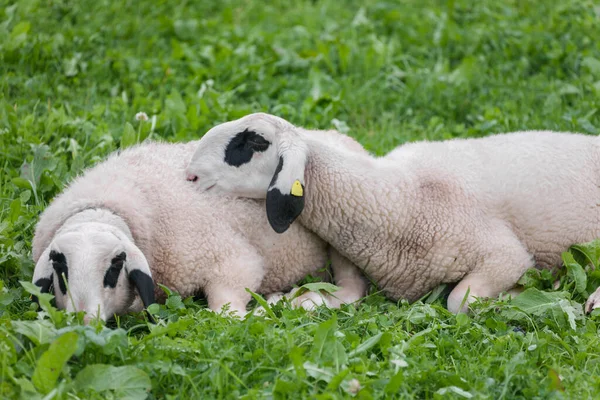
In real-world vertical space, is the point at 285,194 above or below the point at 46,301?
above

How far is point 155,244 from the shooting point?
5.55 meters

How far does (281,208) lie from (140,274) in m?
0.90

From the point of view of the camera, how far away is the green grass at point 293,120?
442 centimetres

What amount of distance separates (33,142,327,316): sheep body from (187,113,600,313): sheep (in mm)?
152

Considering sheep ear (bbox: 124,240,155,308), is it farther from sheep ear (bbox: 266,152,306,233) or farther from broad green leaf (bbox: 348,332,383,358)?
broad green leaf (bbox: 348,332,383,358)

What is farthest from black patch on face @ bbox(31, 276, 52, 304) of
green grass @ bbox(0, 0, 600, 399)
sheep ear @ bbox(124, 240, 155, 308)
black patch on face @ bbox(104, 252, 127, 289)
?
sheep ear @ bbox(124, 240, 155, 308)

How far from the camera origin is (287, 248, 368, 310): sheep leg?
5.77 m

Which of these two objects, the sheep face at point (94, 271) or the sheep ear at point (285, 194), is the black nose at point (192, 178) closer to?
the sheep ear at point (285, 194)

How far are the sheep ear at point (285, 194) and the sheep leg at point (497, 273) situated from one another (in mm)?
1100

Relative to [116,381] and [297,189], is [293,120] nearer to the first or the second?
[297,189]

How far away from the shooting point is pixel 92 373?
14.0 ft

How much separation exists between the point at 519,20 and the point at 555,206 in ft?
14.7

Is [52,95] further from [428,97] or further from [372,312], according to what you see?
[372,312]

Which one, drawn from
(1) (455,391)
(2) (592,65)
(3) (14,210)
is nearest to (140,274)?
(3) (14,210)
